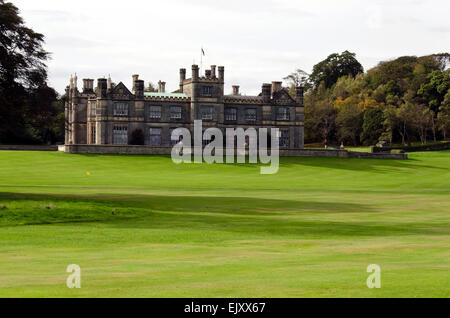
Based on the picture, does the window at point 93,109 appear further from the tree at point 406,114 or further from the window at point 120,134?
the tree at point 406,114

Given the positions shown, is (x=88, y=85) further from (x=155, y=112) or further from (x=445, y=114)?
(x=445, y=114)

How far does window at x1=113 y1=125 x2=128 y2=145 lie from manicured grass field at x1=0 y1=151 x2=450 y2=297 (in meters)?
33.6

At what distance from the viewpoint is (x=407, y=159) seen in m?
84.4

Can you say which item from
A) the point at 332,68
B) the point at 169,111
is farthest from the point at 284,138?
the point at 332,68

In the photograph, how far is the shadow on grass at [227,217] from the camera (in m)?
23.5

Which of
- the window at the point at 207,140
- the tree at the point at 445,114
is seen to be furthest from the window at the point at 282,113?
the tree at the point at 445,114

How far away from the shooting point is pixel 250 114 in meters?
93.6

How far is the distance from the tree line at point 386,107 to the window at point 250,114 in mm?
24479

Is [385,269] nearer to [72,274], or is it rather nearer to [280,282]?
[280,282]

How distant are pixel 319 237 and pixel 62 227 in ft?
29.1

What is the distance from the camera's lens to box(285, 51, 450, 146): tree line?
108875mm

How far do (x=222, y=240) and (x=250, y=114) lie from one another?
241 ft
